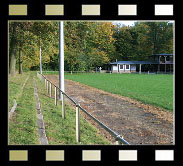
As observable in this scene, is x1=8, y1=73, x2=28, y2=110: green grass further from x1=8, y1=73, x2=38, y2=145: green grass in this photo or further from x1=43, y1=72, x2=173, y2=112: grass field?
x1=43, y1=72, x2=173, y2=112: grass field

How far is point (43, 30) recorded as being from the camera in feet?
45.8

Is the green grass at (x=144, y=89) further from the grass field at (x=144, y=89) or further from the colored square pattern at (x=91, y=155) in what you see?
the colored square pattern at (x=91, y=155)

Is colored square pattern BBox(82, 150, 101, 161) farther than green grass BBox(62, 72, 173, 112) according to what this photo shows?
No

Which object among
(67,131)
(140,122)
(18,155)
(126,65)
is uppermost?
(126,65)

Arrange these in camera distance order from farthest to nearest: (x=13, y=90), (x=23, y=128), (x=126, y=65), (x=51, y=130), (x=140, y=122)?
(x=126, y=65) < (x=13, y=90) < (x=140, y=122) < (x=51, y=130) < (x=23, y=128)

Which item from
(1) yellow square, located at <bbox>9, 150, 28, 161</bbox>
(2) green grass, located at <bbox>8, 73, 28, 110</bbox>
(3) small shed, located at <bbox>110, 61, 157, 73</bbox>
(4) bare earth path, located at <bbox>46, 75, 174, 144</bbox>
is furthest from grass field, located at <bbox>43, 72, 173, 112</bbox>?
(1) yellow square, located at <bbox>9, 150, 28, 161</bbox>

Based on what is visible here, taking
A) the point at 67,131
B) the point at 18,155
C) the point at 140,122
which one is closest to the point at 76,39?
the point at 140,122

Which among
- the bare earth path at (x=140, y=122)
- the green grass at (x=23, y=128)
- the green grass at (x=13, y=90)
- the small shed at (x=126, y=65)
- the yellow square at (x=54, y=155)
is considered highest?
the small shed at (x=126, y=65)

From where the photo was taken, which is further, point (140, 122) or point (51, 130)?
point (140, 122)

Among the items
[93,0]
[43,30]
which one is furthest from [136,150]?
[43,30]

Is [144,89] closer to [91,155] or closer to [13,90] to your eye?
[13,90]

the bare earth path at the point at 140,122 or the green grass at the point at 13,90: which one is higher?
the green grass at the point at 13,90

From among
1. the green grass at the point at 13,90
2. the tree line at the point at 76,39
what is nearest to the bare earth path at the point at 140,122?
the green grass at the point at 13,90
